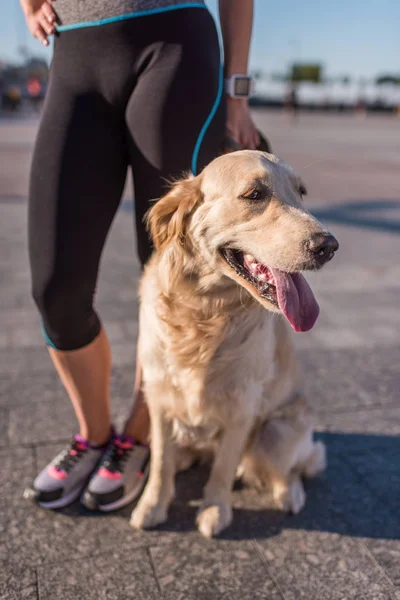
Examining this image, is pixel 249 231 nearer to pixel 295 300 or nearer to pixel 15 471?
pixel 295 300

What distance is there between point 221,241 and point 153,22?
845 mm

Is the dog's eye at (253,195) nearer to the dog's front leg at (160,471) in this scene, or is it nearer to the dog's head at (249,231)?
the dog's head at (249,231)

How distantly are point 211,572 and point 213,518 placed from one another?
0.75ft

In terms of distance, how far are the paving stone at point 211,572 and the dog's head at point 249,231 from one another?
2.95 ft

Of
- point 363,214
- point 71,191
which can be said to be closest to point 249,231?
point 71,191

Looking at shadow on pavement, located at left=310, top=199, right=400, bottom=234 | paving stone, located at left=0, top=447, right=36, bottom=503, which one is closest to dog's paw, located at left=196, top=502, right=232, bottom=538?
paving stone, located at left=0, top=447, right=36, bottom=503

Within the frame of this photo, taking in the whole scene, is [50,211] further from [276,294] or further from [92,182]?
[276,294]

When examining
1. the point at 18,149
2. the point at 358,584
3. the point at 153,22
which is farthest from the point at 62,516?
the point at 18,149

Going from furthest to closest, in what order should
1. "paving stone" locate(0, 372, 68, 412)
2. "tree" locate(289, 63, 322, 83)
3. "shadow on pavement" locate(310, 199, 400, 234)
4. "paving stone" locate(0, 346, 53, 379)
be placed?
"tree" locate(289, 63, 322, 83) → "shadow on pavement" locate(310, 199, 400, 234) → "paving stone" locate(0, 346, 53, 379) → "paving stone" locate(0, 372, 68, 412)

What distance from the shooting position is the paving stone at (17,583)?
193 centimetres

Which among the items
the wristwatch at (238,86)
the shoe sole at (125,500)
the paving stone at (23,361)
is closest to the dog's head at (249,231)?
the wristwatch at (238,86)

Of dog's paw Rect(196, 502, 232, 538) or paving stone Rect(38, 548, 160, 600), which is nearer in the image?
paving stone Rect(38, 548, 160, 600)

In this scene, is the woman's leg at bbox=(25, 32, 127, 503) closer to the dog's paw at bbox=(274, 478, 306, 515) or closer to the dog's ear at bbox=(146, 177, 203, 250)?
the dog's ear at bbox=(146, 177, 203, 250)

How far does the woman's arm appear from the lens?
2.31 metres
